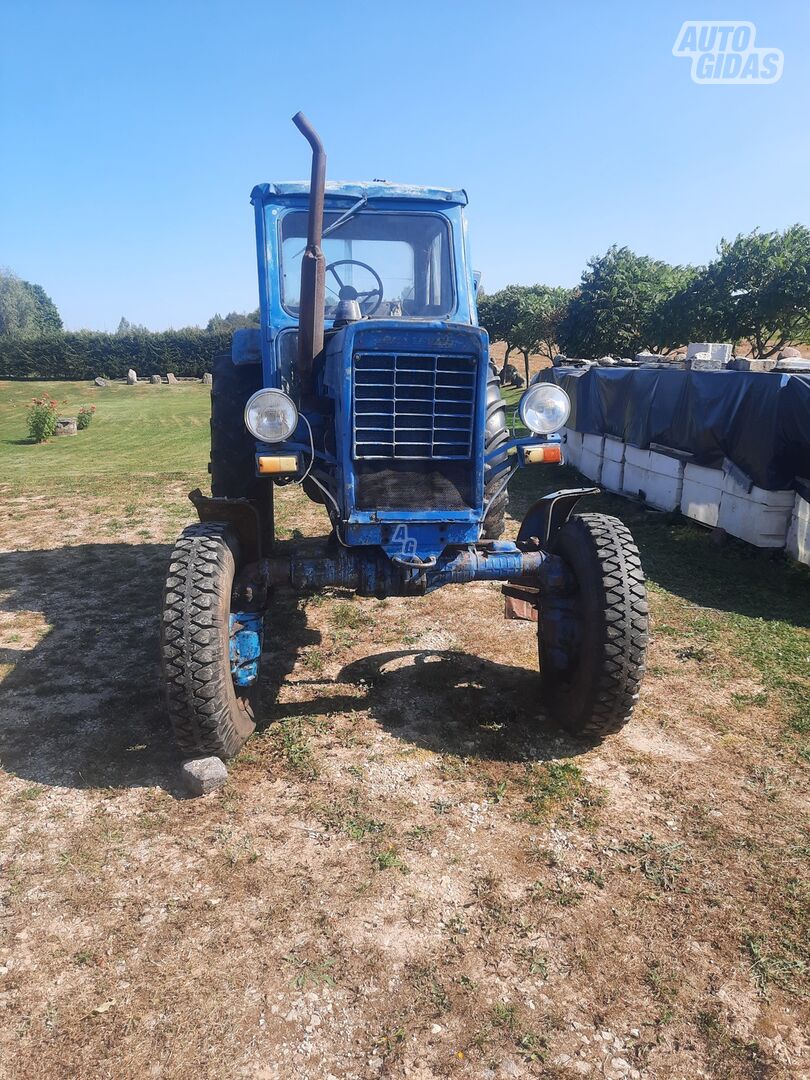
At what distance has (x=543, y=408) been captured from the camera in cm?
378

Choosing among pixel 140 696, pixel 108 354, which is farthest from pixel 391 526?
pixel 108 354

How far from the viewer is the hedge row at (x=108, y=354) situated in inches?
1549

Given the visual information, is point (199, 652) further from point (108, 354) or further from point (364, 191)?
point (108, 354)

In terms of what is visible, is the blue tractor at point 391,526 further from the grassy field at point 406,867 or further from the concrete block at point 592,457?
the concrete block at point 592,457

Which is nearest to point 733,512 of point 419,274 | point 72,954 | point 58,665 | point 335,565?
point 419,274

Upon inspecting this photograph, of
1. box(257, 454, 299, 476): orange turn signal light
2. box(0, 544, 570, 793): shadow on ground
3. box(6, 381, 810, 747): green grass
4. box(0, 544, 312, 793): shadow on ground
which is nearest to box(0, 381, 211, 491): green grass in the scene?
box(6, 381, 810, 747): green grass

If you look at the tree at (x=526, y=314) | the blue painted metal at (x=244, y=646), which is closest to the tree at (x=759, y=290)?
the tree at (x=526, y=314)

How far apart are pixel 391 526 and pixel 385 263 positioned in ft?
6.97

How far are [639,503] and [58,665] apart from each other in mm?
7645

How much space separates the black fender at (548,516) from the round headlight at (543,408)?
0.56 meters

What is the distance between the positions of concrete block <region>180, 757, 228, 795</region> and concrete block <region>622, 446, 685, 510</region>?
713 cm

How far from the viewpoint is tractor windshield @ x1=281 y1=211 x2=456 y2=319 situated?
464 centimetres

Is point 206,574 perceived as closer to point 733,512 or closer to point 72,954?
point 72,954

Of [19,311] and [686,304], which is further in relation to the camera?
[19,311]
